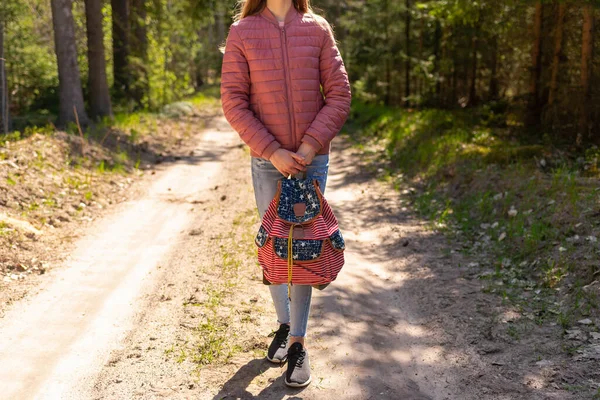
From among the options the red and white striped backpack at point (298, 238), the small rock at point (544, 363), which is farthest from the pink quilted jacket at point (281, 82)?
the small rock at point (544, 363)

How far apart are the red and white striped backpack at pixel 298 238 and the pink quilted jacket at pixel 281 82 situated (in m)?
0.30

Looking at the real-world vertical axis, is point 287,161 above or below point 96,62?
below

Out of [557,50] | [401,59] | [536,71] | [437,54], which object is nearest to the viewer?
[557,50]

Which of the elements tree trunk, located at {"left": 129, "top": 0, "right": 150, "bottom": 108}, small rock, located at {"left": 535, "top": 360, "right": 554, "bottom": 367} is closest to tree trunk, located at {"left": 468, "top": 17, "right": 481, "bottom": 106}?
tree trunk, located at {"left": 129, "top": 0, "right": 150, "bottom": 108}

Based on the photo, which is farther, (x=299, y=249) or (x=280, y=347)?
(x=280, y=347)

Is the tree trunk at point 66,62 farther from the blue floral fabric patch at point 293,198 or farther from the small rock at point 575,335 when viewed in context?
the small rock at point 575,335

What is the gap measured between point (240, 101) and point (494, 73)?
13634 millimetres

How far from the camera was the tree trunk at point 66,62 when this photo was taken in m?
13.3

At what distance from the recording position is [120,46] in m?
20.1

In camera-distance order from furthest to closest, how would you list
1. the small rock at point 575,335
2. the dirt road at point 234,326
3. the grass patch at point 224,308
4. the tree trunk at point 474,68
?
the tree trunk at point 474,68 < the small rock at point 575,335 < the grass patch at point 224,308 < the dirt road at point 234,326

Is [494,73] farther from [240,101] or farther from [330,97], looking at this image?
[240,101]

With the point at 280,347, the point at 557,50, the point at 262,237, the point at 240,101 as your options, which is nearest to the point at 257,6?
the point at 240,101

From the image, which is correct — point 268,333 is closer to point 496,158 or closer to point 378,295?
point 378,295

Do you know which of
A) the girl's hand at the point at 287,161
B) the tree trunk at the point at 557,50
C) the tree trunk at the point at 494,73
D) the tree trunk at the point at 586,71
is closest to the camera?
the girl's hand at the point at 287,161
